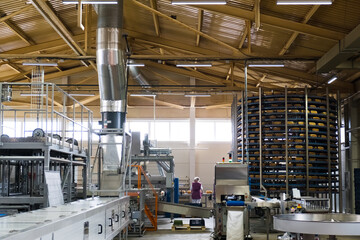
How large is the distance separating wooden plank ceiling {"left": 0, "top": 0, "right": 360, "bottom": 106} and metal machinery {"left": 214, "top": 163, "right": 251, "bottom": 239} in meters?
4.31

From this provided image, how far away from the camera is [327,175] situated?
1823cm

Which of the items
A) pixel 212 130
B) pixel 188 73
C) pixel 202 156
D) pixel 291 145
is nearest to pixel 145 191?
pixel 291 145

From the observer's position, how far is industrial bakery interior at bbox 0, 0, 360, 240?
38.3 ft

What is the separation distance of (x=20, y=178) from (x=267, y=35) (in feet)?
35.0

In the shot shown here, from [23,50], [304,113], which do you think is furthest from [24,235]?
[23,50]

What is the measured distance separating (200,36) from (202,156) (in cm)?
1142

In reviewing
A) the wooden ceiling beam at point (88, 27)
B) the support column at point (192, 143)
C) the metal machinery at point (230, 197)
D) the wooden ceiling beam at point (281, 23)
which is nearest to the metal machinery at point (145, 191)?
the metal machinery at point (230, 197)

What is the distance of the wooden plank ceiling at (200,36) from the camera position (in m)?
15.7

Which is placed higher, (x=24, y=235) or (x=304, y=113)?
(x=304, y=113)

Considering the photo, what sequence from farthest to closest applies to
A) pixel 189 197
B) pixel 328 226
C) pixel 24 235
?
pixel 189 197 < pixel 328 226 < pixel 24 235

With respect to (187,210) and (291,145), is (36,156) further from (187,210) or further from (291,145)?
(291,145)

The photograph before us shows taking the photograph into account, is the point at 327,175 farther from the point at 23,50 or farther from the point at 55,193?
the point at 23,50

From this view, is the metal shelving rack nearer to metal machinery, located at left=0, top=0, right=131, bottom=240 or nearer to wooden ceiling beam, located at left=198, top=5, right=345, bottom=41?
wooden ceiling beam, located at left=198, top=5, right=345, bottom=41

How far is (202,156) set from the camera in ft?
102
